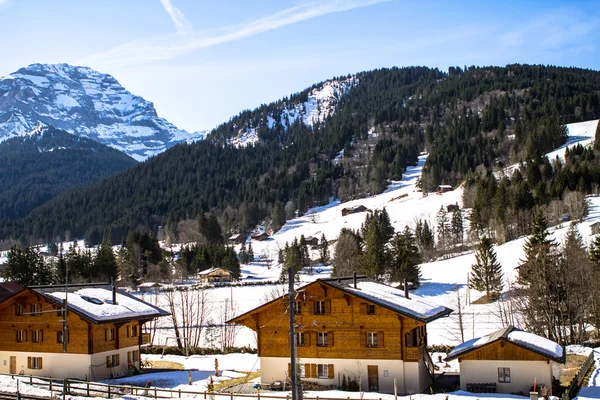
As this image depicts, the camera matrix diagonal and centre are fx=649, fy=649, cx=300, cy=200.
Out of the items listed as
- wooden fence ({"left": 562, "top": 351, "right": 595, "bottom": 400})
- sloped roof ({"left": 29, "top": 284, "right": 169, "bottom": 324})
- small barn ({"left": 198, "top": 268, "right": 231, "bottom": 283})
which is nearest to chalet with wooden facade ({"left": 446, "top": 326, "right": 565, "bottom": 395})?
wooden fence ({"left": 562, "top": 351, "right": 595, "bottom": 400})

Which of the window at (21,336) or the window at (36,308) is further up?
the window at (36,308)

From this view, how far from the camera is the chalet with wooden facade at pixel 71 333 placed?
1901 inches

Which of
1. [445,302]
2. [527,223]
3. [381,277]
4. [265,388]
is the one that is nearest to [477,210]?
[527,223]

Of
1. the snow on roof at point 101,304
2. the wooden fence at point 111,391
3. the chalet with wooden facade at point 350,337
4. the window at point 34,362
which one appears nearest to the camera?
the wooden fence at point 111,391

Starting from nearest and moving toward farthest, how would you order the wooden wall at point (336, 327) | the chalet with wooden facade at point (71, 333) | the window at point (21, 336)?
the wooden wall at point (336, 327), the chalet with wooden facade at point (71, 333), the window at point (21, 336)

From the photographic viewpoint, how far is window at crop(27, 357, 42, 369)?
50250 mm

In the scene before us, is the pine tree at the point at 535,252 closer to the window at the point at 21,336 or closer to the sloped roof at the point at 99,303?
the sloped roof at the point at 99,303

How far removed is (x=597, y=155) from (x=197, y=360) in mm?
134243

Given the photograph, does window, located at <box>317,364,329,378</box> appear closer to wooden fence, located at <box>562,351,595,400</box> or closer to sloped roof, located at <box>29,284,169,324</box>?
wooden fence, located at <box>562,351,595,400</box>

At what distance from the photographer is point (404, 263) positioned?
9844cm

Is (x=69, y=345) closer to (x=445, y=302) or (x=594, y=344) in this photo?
(x=594, y=344)

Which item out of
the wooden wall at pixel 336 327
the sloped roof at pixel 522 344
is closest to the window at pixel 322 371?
the wooden wall at pixel 336 327

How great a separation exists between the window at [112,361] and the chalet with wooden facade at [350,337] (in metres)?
11.7

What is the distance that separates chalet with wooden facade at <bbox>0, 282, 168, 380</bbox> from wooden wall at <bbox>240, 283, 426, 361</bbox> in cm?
1124
